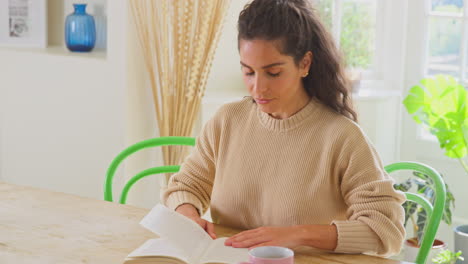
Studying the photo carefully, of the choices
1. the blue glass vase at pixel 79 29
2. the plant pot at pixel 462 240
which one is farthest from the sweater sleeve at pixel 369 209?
the blue glass vase at pixel 79 29

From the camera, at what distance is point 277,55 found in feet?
6.07

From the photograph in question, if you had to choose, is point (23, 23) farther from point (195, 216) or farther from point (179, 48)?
point (195, 216)

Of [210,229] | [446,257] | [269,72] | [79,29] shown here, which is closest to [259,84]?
[269,72]

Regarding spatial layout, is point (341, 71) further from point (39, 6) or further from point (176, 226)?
point (39, 6)

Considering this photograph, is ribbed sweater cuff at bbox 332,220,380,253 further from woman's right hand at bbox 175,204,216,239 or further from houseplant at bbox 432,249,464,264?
houseplant at bbox 432,249,464,264

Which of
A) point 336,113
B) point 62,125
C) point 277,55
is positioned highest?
point 277,55

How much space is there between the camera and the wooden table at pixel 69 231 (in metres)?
1.74

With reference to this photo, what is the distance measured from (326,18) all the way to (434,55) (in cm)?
55

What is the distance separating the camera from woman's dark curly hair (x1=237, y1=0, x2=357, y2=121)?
1.85 metres

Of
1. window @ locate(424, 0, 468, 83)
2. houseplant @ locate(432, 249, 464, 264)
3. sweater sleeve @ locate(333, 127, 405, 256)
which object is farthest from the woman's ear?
window @ locate(424, 0, 468, 83)

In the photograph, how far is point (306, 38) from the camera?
1896mm

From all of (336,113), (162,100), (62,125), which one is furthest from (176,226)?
(62,125)

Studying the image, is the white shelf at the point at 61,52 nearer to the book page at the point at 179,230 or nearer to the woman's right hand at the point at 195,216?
the woman's right hand at the point at 195,216

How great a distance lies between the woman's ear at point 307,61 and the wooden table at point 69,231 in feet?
1.41
